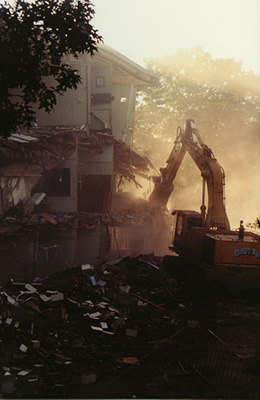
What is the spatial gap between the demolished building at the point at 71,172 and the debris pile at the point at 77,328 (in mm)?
4205

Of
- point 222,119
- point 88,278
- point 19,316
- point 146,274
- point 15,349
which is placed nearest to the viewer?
point 15,349

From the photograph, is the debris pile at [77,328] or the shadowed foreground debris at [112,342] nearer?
the shadowed foreground debris at [112,342]

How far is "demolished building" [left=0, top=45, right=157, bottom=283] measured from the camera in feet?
66.5

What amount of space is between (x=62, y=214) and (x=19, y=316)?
1197cm

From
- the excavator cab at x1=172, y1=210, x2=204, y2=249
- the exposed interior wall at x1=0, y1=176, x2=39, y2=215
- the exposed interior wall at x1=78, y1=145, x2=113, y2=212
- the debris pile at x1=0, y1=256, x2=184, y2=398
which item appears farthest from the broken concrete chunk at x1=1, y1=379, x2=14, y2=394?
the exposed interior wall at x1=78, y1=145, x2=113, y2=212

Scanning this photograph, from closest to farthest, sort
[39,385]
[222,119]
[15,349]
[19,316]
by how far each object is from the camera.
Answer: [39,385]
[15,349]
[19,316]
[222,119]

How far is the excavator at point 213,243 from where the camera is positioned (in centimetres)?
1561

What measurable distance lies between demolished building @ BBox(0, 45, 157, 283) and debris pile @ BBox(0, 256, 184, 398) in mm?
4205

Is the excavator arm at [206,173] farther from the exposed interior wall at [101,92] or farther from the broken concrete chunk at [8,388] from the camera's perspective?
the broken concrete chunk at [8,388]

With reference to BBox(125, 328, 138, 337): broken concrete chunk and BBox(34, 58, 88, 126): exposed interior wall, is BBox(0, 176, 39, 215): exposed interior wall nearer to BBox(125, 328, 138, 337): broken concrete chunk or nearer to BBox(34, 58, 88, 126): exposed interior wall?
BBox(34, 58, 88, 126): exposed interior wall

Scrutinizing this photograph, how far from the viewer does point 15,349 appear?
11.0m

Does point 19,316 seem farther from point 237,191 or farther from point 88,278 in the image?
point 237,191

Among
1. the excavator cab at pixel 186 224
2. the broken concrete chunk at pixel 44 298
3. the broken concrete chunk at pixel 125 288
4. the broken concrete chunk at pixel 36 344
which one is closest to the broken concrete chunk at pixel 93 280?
the broken concrete chunk at pixel 125 288

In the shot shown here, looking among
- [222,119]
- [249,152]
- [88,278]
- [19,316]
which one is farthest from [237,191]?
[19,316]
